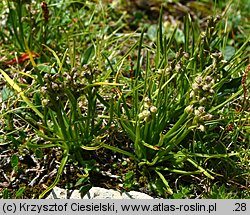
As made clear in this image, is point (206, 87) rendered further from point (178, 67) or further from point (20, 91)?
point (20, 91)

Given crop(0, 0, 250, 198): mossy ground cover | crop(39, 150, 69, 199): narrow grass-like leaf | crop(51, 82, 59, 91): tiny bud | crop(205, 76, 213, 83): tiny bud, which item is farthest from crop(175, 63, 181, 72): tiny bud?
crop(39, 150, 69, 199): narrow grass-like leaf

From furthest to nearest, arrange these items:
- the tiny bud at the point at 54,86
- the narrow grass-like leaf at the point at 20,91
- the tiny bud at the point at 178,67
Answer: the narrow grass-like leaf at the point at 20,91 < the tiny bud at the point at 178,67 < the tiny bud at the point at 54,86

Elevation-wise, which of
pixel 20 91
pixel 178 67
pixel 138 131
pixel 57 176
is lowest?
pixel 57 176

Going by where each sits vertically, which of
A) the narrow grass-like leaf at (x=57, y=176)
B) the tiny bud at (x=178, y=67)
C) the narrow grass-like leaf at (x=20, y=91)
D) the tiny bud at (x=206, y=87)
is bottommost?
the narrow grass-like leaf at (x=57, y=176)

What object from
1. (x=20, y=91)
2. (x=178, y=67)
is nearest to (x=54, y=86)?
(x=20, y=91)

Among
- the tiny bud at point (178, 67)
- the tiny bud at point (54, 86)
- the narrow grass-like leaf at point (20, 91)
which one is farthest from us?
the narrow grass-like leaf at point (20, 91)

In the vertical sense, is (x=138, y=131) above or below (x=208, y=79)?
below

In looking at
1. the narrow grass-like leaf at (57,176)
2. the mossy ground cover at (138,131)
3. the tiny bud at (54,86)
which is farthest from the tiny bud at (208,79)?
the narrow grass-like leaf at (57,176)

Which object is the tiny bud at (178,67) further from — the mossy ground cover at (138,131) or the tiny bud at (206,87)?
the tiny bud at (206,87)

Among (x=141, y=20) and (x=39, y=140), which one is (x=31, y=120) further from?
(x=141, y=20)

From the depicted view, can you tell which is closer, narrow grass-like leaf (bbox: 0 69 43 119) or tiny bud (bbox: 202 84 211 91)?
tiny bud (bbox: 202 84 211 91)

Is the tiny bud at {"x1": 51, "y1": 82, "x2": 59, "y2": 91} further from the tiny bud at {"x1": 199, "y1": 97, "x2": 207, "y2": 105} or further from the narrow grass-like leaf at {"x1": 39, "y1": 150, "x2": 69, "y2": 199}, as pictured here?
the tiny bud at {"x1": 199, "y1": 97, "x2": 207, "y2": 105}
